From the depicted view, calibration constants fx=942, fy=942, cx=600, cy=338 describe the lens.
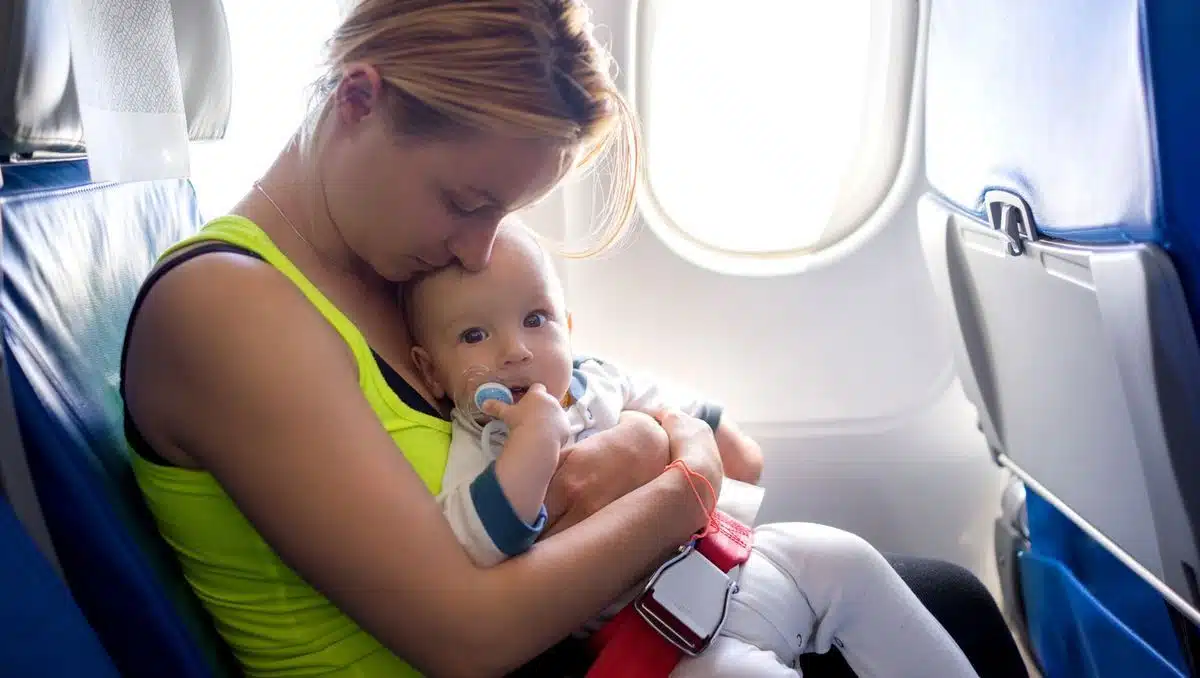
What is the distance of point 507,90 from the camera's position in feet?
3.27

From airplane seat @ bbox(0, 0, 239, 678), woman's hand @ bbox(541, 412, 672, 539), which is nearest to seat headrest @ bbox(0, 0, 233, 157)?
airplane seat @ bbox(0, 0, 239, 678)

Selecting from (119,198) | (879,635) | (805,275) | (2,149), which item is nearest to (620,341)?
(805,275)

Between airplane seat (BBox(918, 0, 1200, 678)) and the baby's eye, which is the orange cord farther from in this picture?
airplane seat (BBox(918, 0, 1200, 678))

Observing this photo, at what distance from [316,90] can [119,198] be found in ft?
0.98

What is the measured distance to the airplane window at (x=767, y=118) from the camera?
5.89 feet

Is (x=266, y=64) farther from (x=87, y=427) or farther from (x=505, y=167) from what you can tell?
(x=87, y=427)

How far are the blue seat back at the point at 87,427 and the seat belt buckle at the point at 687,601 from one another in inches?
18.8

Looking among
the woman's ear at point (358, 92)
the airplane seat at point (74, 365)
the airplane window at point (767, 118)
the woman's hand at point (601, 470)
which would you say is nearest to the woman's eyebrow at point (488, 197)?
the woman's ear at point (358, 92)

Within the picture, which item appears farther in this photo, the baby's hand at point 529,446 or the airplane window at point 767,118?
the airplane window at point 767,118

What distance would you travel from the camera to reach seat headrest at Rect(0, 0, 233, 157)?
2.77 ft

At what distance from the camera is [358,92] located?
3.22 feet

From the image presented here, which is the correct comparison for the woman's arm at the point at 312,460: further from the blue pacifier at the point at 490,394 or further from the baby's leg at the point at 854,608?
the baby's leg at the point at 854,608

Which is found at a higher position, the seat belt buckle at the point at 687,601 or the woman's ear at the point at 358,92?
the woman's ear at the point at 358,92

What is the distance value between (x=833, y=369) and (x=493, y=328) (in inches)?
39.8
